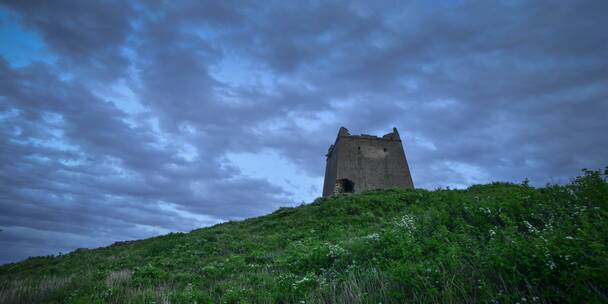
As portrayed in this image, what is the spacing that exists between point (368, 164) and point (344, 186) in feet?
12.3

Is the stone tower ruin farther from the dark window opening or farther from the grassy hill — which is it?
the grassy hill

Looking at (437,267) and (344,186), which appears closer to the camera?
(437,267)

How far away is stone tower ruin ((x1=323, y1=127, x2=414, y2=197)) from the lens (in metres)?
35.8

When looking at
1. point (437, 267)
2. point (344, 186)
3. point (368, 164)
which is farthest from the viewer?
point (368, 164)

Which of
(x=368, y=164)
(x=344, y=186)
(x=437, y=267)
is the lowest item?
(x=437, y=267)

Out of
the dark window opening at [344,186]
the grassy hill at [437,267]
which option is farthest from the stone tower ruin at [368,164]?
the grassy hill at [437,267]

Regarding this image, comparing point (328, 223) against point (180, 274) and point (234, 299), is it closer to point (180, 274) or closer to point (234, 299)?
point (180, 274)

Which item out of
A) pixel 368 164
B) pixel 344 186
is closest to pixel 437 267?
pixel 344 186

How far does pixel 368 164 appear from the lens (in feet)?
120

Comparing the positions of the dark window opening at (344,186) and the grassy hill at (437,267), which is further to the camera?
the dark window opening at (344,186)

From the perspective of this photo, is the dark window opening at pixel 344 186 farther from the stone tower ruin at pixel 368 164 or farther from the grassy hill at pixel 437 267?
the grassy hill at pixel 437 267

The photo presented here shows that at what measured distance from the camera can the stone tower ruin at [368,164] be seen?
35.8 meters

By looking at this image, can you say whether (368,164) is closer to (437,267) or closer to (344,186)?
(344,186)

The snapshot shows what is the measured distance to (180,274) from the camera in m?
11.1
